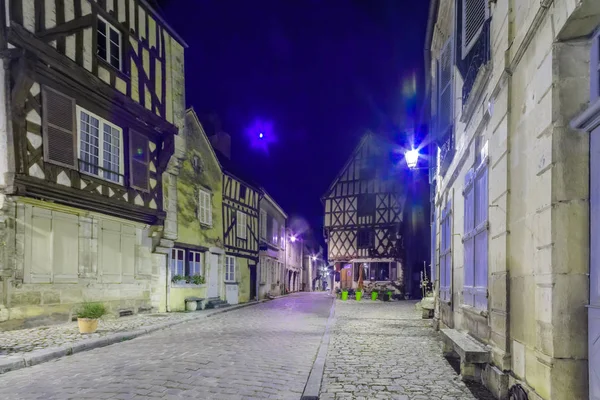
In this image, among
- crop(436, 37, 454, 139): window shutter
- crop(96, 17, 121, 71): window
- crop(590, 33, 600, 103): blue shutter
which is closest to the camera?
crop(590, 33, 600, 103): blue shutter

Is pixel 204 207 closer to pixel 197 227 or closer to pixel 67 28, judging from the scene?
pixel 197 227

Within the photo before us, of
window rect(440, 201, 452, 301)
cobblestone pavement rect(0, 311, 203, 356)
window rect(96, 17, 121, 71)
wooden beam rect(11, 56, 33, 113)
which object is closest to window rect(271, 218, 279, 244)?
cobblestone pavement rect(0, 311, 203, 356)

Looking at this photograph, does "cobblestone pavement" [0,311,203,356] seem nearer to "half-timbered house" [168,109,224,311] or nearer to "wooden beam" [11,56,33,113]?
"half-timbered house" [168,109,224,311]

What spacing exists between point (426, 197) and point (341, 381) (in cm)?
2488

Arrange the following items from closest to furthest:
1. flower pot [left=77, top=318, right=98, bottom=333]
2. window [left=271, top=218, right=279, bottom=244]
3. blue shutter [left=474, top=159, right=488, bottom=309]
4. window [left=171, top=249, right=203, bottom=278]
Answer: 1. blue shutter [left=474, top=159, right=488, bottom=309]
2. flower pot [left=77, top=318, right=98, bottom=333]
3. window [left=171, top=249, right=203, bottom=278]
4. window [left=271, top=218, right=279, bottom=244]

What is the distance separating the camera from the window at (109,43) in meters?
11.7

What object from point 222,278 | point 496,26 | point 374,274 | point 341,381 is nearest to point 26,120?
point 341,381

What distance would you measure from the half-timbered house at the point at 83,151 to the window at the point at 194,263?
6.46 ft

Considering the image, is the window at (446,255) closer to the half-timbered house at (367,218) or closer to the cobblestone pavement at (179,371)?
the cobblestone pavement at (179,371)

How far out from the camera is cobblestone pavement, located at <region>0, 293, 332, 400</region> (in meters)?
4.80

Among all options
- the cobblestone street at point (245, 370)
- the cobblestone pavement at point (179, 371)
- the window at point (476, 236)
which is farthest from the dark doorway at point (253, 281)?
the window at point (476, 236)

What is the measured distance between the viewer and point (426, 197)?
2886 centimetres

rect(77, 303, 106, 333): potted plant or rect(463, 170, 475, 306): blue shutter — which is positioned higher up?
rect(463, 170, 475, 306): blue shutter

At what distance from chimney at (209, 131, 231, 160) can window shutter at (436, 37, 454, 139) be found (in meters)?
16.5
